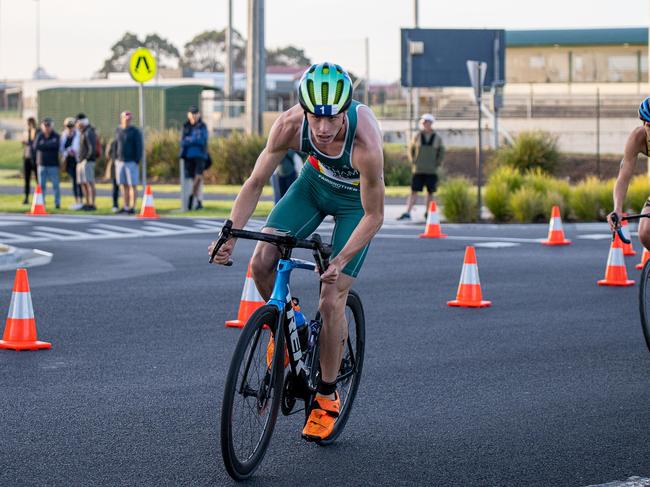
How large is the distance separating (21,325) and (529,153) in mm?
25024

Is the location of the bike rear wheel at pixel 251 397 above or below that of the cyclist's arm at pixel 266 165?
below

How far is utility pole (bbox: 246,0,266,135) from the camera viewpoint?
32.0m

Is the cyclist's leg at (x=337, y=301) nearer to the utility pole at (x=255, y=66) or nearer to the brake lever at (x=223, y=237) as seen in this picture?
the brake lever at (x=223, y=237)

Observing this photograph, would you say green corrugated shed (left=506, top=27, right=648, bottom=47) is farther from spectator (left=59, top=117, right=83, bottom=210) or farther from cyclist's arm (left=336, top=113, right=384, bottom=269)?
cyclist's arm (left=336, top=113, right=384, bottom=269)

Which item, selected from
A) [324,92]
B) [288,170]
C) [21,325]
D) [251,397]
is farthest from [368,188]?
[288,170]

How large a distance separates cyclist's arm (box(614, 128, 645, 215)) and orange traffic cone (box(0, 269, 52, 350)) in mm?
4255

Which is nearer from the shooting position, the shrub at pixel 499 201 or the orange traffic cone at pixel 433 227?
the orange traffic cone at pixel 433 227

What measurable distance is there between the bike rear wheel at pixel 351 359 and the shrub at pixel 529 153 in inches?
1031

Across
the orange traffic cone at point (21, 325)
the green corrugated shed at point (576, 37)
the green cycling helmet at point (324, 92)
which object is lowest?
the orange traffic cone at point (21, 325)

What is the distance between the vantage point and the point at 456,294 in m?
13.3

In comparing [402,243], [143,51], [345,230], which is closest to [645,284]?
[345,230]

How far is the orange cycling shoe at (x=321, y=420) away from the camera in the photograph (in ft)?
21.7

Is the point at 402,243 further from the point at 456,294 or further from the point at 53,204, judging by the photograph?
the point at 53,204

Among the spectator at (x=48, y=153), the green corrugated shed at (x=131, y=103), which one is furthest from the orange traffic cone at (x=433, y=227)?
the green corrugated shed at (x=131, y=103)
